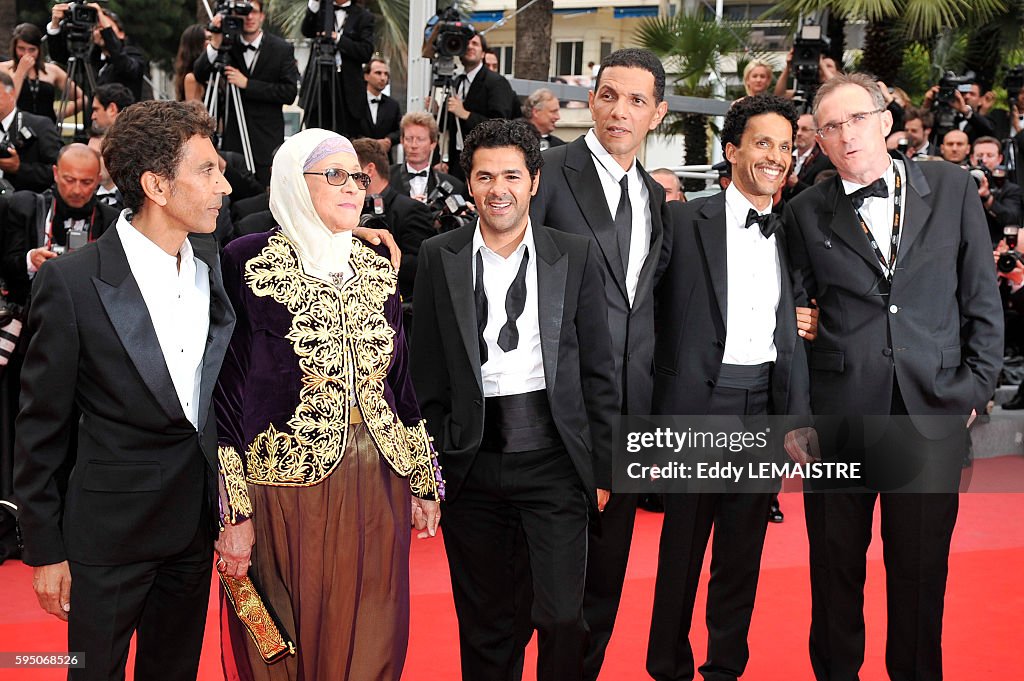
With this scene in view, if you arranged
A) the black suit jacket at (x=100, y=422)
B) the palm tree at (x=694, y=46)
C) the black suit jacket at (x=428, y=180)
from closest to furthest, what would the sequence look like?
the black suit jacket at (x=100, y=422) → the black suit jacket at (x=428, y=180) → the palm tree at (x=694, y=46)

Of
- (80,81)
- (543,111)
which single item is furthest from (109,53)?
(543,111)

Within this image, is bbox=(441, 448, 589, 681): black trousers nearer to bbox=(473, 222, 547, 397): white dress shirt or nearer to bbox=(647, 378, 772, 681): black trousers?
bbox=(473, 222, 547, 397): white dress shirt

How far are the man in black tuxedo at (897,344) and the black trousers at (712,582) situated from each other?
23 cm

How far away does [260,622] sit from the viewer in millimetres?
2838

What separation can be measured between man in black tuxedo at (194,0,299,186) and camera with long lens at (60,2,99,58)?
0.78 metres

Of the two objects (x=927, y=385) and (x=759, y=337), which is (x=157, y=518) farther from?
(x=927, y=385)

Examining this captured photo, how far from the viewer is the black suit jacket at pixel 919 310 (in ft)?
11.7

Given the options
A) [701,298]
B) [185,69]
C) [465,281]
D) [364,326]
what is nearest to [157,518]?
[364,326]

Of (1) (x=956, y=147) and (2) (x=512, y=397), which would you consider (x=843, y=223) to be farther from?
(1) (x=956, y=147)

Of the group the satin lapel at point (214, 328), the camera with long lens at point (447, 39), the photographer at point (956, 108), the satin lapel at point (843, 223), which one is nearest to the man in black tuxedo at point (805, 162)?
the photographer at point (956, 108)

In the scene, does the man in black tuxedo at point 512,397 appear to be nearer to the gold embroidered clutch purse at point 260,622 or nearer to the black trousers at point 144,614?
the gold embroidered clutch purse at point 260,622

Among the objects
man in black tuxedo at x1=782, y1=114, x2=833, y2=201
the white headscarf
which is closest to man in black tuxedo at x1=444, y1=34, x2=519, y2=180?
man in black tuxedo at x1=782, y1=114, x2=833, y2=201

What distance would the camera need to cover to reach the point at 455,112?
7230 millimetres

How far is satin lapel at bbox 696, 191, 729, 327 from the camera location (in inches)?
146
